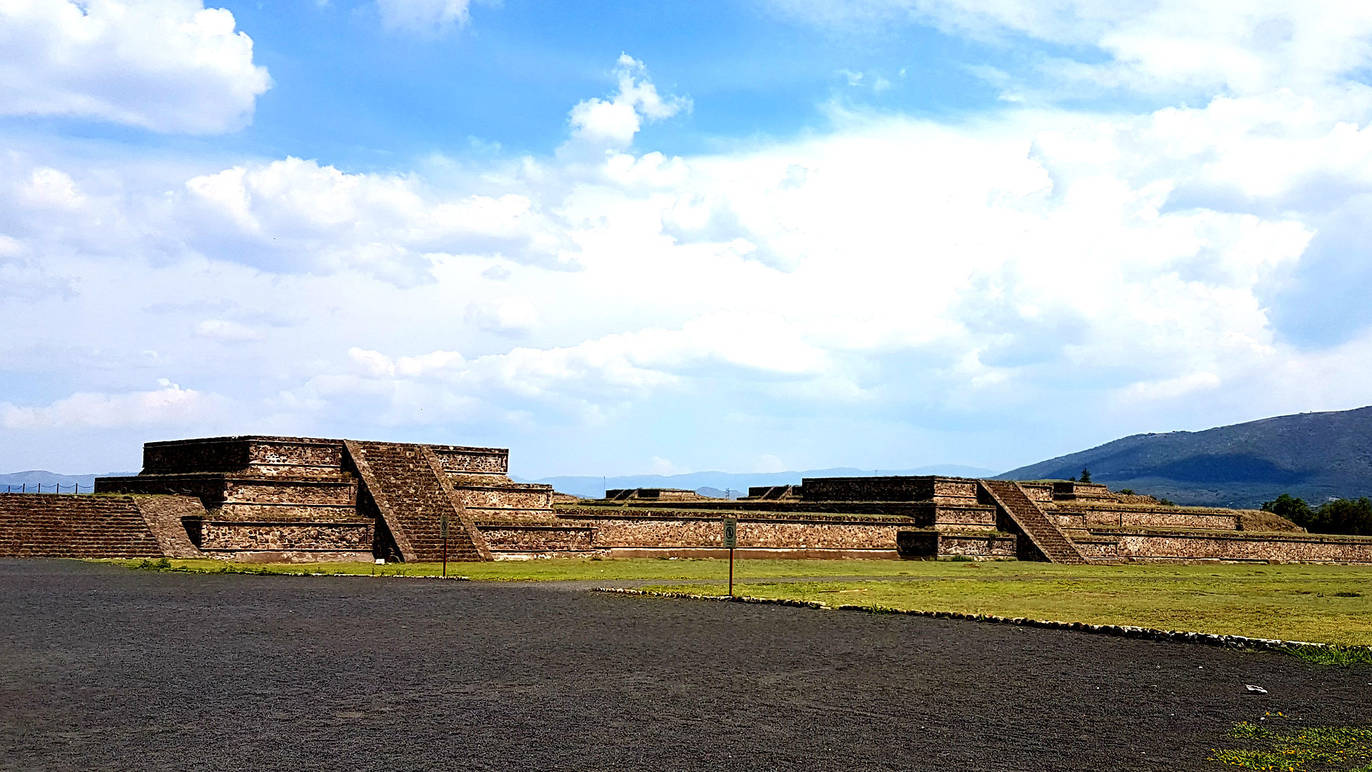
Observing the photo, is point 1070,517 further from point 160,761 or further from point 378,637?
point 160,761

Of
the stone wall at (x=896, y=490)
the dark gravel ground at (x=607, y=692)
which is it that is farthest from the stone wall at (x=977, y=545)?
the dark gravel ground at (x=607, y=692)

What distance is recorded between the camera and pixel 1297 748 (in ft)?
36.1

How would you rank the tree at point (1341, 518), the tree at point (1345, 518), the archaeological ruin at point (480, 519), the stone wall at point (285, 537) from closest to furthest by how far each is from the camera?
the stone wall at point (285, 537), the archaeological ruin at point (480, 519), the tree at point (1345, 518), the tree at point (1341, 518)

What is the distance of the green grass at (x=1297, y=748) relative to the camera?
33.9ft

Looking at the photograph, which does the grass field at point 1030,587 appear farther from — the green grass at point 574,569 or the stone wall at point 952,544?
the stone wall at point 952,544

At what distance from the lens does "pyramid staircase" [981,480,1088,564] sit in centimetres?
5450

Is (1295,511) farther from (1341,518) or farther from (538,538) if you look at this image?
(538,538)

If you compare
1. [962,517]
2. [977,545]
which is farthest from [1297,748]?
[962,517]

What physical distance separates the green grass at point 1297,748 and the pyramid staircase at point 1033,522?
43079 mm

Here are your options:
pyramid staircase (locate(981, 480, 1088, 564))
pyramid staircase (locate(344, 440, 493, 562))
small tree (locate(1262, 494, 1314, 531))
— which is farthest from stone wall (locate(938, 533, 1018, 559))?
small tree (locate(1262, 494, 1314, 531))

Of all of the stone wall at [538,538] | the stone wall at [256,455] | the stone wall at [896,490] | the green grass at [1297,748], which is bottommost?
the green grass at [1297,748]

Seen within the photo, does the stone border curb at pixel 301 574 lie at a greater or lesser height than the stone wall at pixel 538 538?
lesser

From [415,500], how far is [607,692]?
113 ft

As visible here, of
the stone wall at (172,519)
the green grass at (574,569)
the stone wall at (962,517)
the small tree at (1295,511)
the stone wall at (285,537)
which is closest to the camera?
the green grass at (574,569)
